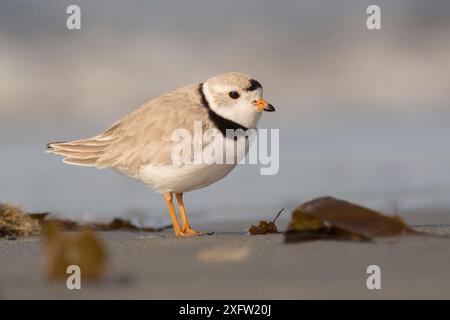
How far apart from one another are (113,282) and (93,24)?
13333 millimetres

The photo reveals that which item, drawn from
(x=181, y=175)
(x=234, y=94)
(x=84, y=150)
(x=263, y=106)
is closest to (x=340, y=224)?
(x=181, y=175)

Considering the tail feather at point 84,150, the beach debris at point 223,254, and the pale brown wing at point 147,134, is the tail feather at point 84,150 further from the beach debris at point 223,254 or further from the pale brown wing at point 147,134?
the beach debris at point 223,254

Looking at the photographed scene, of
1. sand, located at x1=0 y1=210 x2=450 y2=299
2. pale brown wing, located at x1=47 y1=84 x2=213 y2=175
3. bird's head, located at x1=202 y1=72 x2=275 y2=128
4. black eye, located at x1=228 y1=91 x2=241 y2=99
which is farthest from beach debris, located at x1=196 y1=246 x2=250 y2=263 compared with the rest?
black eye, located at x1=228 y1=91 x2=241 y2=99

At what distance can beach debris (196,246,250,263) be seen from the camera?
4.00 m

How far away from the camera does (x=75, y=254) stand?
11.5 feet

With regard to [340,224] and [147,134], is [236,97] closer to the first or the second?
[147,134]

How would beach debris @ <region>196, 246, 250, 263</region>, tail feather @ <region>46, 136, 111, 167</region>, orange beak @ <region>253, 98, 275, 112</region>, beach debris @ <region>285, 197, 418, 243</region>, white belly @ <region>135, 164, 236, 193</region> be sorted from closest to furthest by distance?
beach debris @ <region>196, 246, 250, 263</region>
beach debris @ <region>285, 197, 418, 243</region>
white belly @ <region>135, 164, 236, 193</region>
orange beak @ <region>253, 98, 275, 112</region>
tail feather @ <region>46, 136, 111, 167</region>

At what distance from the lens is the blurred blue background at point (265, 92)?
8.48 m

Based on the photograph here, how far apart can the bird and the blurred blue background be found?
2.21 m

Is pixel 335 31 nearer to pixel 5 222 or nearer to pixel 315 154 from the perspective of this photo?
pixel 315 154

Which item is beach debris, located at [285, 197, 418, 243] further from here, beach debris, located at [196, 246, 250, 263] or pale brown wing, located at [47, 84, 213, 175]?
pale brown wing, located at [47, 84, 213, 175]

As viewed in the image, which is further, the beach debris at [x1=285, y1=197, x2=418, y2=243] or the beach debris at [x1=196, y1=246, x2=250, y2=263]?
the beach debris at [x1=285, y1=197, x2=418, y2=243]

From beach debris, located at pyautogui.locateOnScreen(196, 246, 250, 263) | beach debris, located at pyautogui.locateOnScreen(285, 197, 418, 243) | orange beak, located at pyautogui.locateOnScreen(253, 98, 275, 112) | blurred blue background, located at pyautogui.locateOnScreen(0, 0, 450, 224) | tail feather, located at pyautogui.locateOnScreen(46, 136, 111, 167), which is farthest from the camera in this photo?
blurred blue background, located at pyautogui.locateOnScreen(0, 0, 450, 224)

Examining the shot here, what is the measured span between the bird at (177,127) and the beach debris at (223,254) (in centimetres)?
99
